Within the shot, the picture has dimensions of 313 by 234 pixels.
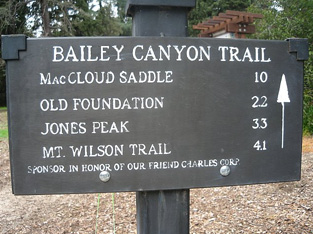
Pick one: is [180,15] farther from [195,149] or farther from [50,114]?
[50,114]

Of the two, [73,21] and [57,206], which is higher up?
[73,21]

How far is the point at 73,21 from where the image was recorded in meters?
18.0

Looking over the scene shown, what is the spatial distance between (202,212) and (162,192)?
102 inches

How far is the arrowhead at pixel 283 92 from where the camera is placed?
60.9 inches

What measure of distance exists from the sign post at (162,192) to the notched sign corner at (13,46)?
521 mm

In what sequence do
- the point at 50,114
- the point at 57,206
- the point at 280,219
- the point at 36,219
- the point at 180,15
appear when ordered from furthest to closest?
the point at 57,206, the point at 36,219, the point at 280,219, the point at 180,15, the point at 50,114

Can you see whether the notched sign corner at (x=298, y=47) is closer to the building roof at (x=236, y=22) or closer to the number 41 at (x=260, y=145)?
the number 41 at (x=260, y=145)

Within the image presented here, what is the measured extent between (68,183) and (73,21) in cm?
1796

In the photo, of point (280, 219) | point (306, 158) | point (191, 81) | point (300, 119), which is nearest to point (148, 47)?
point (191, 81)

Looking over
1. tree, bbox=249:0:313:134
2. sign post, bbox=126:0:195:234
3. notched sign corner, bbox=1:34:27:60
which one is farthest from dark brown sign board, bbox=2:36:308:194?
tree, bbox=249:0:313:134

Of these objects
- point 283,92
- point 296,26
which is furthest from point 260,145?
point 296,26

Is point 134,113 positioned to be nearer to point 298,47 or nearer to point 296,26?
point 298,47

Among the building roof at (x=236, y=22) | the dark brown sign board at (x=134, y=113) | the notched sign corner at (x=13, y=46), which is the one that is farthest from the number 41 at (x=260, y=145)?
the building roof at (x=236, y=22)

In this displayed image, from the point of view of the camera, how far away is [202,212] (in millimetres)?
3967
